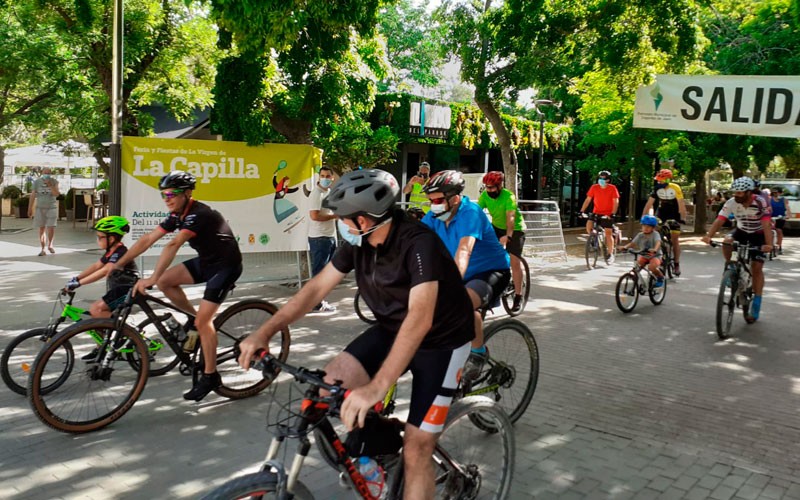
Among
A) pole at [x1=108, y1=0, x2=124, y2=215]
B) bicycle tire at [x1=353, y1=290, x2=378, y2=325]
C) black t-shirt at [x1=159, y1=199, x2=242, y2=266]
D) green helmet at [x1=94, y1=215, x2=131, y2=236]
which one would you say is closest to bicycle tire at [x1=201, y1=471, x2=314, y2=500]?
black t-shirt at [x1=159, y1=199, x2=242, y2=266]

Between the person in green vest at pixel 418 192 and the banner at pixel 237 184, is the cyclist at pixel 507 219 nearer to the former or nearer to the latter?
the person in green vest at pixel 418 192

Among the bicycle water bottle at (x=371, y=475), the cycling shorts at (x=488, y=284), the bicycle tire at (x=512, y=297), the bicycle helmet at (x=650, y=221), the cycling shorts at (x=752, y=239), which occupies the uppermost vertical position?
the bicycle helmet at (x=650, y=221)

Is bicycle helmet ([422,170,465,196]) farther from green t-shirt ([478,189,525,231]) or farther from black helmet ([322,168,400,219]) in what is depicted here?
green t-shirt ([478,189,525,231])

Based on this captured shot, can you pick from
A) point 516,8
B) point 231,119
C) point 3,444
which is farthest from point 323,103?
point 3,444

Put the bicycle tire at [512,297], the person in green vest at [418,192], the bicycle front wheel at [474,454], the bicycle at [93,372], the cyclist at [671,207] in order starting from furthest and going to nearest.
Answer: the cyclist at [671,207] → the person in green vest at [418,192] → the bicycle tire at [512,297] → the bicycle at [93,372] → the bicycle front wheel at [474,454]

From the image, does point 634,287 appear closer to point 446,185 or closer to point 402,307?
point 446,185

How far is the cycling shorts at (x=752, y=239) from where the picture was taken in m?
9.02

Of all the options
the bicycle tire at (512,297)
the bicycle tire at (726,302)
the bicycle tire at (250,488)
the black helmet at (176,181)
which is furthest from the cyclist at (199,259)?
the bicycle tire at (726,302)

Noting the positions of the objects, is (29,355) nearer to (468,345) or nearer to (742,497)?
(468,345)

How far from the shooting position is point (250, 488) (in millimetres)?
2625

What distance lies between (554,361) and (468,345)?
437 centimetres

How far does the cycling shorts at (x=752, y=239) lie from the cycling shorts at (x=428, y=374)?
275 inches

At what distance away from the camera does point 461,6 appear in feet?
48.8

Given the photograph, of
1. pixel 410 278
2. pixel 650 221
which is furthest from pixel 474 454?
pixel 650 221
